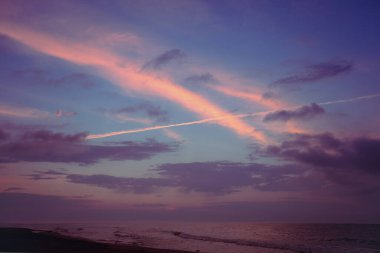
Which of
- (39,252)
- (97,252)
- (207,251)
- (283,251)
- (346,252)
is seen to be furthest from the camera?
(346,252)

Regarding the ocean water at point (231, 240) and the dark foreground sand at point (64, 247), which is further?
the ocean water at point (231, 240)

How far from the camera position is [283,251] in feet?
142

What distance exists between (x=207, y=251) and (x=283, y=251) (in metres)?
9.65

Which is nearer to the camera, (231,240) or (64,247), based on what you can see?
(64,247)

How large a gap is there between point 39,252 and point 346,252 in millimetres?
36082

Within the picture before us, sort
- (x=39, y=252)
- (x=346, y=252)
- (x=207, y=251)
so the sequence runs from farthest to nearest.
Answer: (x=346, y=252) < (x=207, y=251) < (x=39, y=252)

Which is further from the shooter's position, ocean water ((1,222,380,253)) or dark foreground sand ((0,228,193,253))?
ocean water ((1,222,380,253))

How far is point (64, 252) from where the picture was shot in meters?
33.9

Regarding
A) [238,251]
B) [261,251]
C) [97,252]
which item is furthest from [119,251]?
[261,251]

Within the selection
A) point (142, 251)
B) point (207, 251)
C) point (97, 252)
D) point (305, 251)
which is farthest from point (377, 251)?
point (97, 252)

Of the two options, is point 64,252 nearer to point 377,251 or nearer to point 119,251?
point 119,251

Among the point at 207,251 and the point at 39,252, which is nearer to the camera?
the point at 39,252

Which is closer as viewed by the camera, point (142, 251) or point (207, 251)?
point (142, 251)

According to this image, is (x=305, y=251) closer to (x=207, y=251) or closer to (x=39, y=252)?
(x=207, y=251)
